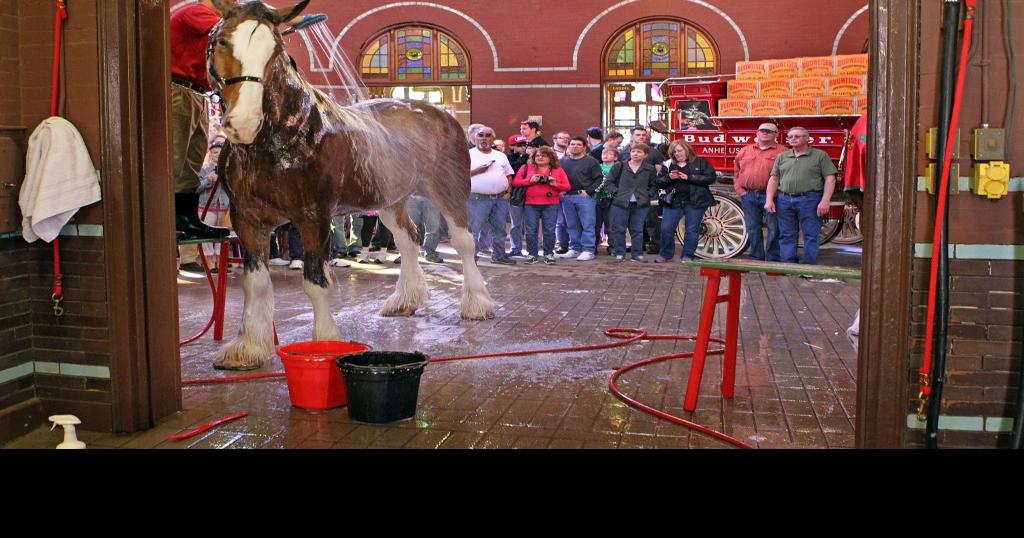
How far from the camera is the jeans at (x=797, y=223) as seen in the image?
12.3m

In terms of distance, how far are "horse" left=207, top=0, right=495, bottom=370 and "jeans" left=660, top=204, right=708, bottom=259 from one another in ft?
21.4

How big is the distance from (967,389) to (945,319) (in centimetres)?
32

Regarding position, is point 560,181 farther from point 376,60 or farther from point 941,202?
point 941,202

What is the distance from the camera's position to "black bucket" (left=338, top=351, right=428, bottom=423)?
502cm

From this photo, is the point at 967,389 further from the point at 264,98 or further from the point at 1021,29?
the point at 264,98

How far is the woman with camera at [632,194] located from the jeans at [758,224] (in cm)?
132

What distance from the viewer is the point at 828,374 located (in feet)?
20.5

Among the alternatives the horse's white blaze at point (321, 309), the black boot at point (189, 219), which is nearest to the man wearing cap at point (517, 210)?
the horse's white blaze at point (321, 309)

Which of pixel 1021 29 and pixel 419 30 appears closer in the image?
pixel 1021 29

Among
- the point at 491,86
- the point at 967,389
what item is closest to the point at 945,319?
the point at 967,389

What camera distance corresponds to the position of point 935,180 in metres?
3.81

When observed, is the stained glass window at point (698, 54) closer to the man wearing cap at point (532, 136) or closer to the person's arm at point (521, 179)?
the man wearing cap at point (532, 136)

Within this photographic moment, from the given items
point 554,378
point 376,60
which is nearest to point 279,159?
point 554,378

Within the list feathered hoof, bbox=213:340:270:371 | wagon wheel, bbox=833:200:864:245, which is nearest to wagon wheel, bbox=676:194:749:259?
wagon wheel, bbox=833:200:864:245
